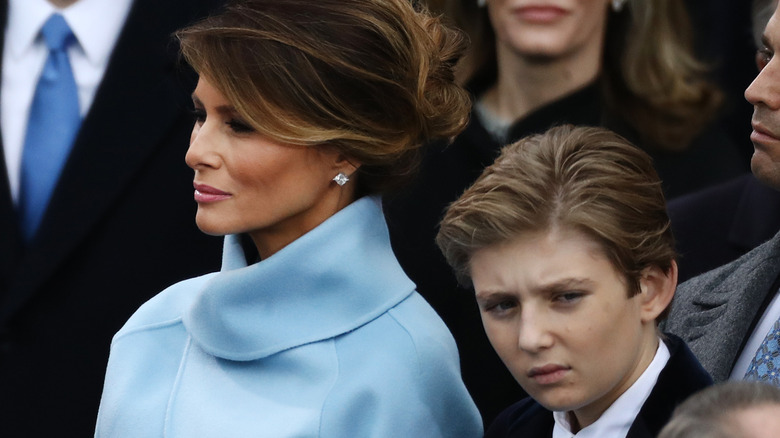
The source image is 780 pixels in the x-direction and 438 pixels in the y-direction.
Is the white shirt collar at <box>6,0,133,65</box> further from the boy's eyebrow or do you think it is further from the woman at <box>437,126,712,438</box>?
the boy's eyebrow

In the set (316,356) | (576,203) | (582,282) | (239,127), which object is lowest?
(316,356)

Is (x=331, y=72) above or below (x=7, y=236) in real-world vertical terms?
above

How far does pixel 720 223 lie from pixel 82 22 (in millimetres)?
1748

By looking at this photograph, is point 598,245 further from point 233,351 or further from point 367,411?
point 233,351

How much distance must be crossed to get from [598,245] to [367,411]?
1.82ft

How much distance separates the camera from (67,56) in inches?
161

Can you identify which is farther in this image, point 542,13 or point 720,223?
point 542,13

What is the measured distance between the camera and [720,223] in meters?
3.67

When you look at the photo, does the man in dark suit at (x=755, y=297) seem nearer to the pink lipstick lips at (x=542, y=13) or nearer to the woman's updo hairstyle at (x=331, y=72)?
the woman's updo hairstyle at (x=331, y=72)

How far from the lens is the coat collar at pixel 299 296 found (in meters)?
2.99

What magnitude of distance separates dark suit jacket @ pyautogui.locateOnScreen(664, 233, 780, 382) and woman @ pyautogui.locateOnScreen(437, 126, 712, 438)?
0.21 metres

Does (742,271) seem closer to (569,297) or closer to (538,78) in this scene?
(569,297)

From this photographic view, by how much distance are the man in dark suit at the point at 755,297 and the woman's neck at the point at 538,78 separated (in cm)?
113

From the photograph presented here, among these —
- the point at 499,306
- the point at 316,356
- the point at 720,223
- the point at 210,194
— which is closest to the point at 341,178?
the point at 210,194
